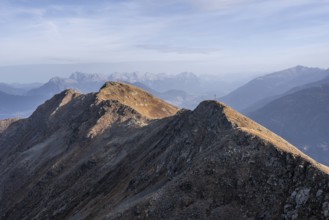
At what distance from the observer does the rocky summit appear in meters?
42.1

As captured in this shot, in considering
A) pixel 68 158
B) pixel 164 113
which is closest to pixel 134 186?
pixel 68 158

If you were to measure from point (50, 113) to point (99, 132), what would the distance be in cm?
Result: 6358

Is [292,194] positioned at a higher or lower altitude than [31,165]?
higher

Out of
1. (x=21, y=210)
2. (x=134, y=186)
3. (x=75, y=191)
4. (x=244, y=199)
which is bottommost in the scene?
(x=21, y=210)

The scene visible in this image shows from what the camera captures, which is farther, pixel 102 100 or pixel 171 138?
pixel 102 100

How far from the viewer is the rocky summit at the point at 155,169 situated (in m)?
42.1

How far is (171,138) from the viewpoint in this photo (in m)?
75.2

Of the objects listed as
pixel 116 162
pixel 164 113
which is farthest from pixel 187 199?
pixel 164 113

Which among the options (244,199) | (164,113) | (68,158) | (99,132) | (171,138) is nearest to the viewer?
(244,199)

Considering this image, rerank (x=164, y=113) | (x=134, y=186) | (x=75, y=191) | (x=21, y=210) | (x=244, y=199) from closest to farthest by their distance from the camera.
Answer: (x=244, y=199), (x=134, y=186), (x=75, y=191), (x=21, y=210), (x=164, y=113)

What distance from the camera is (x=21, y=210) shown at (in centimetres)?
9850

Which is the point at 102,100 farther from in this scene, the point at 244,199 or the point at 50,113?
the point at 244,199

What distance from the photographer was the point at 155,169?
65250mm

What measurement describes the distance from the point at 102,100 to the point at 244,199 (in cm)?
9629
